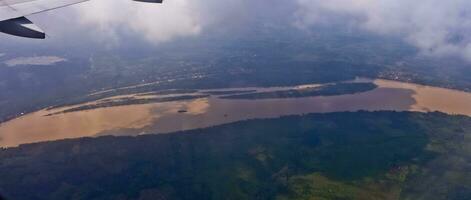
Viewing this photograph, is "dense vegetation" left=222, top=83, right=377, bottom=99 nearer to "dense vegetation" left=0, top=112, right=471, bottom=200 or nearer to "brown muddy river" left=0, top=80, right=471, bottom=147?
"brown muddy river" left=0, top=80, right=471, bottom=147

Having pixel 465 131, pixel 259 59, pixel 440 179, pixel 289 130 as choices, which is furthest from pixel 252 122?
pixel 259 59

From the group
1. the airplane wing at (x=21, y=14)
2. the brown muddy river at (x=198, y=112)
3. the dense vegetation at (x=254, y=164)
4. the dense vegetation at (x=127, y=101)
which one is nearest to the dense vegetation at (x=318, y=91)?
the brown muddy river at (x=198, y=112)

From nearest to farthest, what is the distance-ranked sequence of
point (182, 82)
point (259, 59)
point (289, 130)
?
point (289, 130)
point (182, 82)
point (259, 59)

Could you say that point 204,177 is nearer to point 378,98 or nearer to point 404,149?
point 404,149

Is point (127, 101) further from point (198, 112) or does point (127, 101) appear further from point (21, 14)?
point (21, 14)

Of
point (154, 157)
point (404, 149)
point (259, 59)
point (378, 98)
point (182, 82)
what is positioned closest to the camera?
point (154, 157)

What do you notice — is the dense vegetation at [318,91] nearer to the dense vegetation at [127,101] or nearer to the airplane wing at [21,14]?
the dense vegetation at [127,101]
